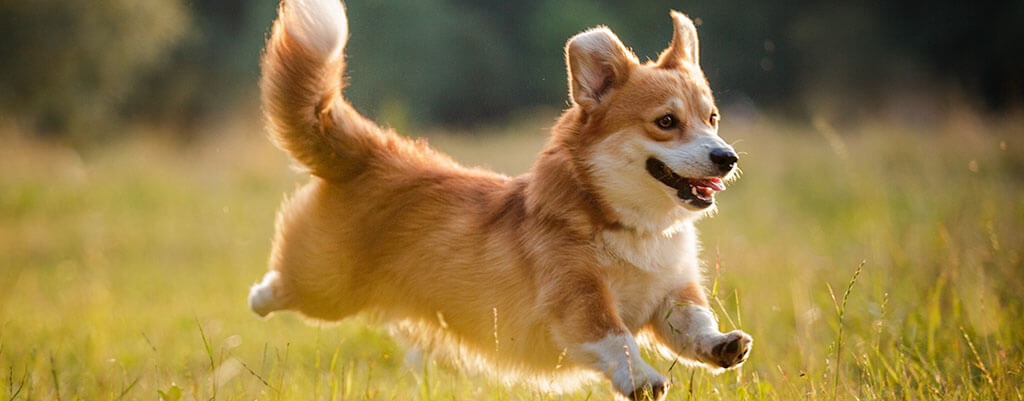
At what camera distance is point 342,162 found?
3.99 metres

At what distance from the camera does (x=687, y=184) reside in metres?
3.15

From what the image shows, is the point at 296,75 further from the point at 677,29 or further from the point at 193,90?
the point at 193,90

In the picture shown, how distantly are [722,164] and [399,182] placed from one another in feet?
5.11

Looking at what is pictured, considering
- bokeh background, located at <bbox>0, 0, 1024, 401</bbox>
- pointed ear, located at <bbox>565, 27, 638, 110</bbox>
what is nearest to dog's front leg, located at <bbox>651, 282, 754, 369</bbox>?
bokeh background, located at <bbox>0, 0, 1024, 401</bbox>

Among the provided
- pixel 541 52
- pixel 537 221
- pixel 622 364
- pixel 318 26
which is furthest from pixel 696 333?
pixel 541 52

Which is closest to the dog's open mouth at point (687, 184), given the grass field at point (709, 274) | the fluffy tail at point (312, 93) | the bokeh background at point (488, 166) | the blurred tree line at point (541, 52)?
the grass field at point (709, 274)

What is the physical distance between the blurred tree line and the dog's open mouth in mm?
15097

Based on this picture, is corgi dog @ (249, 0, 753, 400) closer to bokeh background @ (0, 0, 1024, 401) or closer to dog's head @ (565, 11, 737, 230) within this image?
dog's head @ (565, 11, 737, 230)

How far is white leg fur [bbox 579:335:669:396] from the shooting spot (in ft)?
9.12

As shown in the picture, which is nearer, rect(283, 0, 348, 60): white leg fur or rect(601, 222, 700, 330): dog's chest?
rect(601, 222, 700, 330): dog's chest

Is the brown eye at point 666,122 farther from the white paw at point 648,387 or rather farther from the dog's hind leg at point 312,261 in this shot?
the dog's hind leg at point 312,261

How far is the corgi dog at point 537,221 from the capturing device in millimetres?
3086

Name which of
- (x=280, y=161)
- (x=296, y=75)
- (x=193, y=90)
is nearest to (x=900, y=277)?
(x=296, y=75)

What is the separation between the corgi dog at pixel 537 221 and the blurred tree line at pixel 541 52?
1405cm
